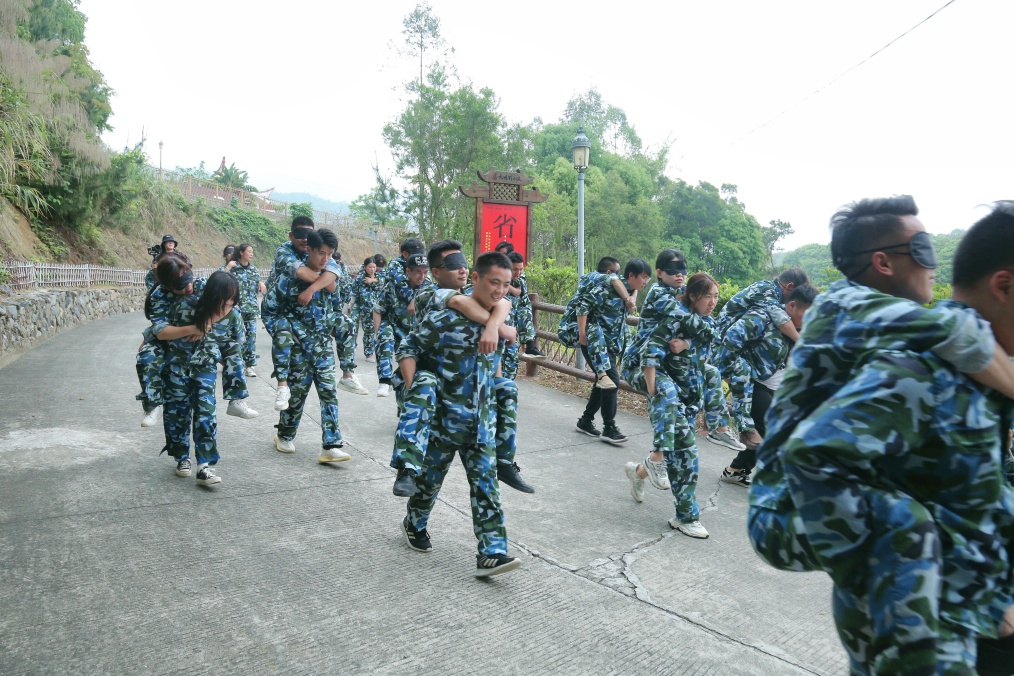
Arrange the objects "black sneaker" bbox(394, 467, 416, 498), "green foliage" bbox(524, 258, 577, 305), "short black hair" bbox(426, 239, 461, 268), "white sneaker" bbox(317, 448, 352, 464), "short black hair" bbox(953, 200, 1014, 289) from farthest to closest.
Answer: "green foliage" bbox(524, 258, 577, 305)
"white sneaker" bbox(317, 448, 352, 464)
"short black hair" bbox(426, 239, 461, 268)
"black sneaker" bbox(394, 467, 416, 498)
"short black hair" bbox(953, 200, 1014, 289)

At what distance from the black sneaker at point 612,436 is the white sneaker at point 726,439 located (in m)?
1.09

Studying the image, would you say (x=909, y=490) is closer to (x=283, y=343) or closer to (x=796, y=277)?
(x=796, y=277)

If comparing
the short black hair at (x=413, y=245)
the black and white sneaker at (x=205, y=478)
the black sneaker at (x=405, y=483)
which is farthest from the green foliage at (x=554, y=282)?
the black sneaker at (x=405, y=483)

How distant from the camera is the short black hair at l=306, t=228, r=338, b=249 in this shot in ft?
17.4

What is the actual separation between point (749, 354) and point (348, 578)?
358 cm

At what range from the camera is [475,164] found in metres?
24.6

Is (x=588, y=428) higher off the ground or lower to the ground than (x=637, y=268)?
lower

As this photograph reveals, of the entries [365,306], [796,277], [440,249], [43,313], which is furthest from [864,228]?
[43,313]

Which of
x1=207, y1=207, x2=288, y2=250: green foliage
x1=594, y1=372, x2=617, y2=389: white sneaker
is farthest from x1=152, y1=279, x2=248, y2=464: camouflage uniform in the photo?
x1=207, y1=207, x2=288, y2=250: green foliage

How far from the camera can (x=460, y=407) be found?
345 cm

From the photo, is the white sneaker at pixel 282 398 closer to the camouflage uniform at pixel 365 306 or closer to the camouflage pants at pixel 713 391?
the camouflage pants at pixel 713 391

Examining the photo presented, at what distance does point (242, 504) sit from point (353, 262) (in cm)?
3990

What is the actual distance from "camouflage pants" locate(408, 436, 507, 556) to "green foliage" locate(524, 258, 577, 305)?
8.31m

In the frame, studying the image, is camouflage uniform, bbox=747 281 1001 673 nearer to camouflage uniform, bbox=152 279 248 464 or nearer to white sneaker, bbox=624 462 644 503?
white sneaker, bbox=624 462 644 503
